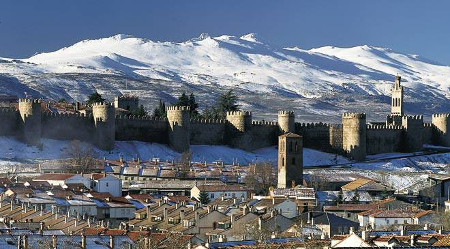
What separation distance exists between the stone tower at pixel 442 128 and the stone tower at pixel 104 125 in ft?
88.5

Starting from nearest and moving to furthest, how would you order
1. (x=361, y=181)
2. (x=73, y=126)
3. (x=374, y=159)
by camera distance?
(x=361, y=181) < (x=73, y=126) < (x=374, y=159)

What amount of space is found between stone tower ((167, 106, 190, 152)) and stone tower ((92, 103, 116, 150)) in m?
4.57

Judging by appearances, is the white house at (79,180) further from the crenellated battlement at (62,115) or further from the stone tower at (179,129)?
the stone tower at (179,129)

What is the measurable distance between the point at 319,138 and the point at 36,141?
22859 mm

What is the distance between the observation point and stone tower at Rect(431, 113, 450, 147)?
112 meters

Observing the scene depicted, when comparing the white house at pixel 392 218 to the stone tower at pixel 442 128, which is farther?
the stone tower at pixel 442 128

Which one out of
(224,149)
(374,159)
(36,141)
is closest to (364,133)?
(374,159)

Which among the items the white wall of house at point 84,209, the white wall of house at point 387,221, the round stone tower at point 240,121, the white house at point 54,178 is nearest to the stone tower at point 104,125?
the round stone tower at point 240,121

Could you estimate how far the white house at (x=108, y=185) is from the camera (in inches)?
2965

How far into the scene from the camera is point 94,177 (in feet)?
254

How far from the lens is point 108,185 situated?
75.7 meters

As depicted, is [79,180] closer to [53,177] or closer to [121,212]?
[53,177]

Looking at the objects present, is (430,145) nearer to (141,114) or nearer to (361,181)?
(141,114)

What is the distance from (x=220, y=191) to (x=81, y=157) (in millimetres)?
14233
